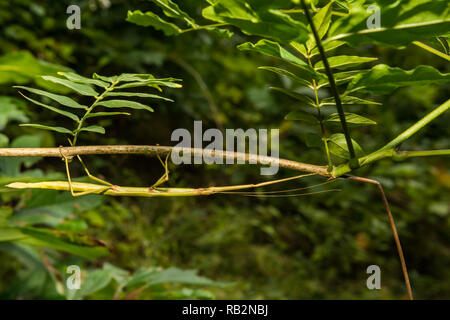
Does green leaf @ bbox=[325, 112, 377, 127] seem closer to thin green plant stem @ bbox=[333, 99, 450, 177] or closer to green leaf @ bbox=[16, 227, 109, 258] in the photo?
thin green plant stem @ bbox=[333, 99, 450, 177]

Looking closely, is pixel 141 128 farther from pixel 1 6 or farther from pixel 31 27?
pixel 1 6

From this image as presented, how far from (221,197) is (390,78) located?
7.87 feet

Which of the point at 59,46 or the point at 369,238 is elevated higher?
the point at 59,46

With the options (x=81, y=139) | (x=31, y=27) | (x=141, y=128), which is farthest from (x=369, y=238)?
(x=31, y=27)

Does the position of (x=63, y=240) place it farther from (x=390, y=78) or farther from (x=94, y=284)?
(x=390, y=78)

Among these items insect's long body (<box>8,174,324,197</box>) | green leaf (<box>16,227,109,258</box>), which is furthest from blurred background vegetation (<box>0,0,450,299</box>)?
insect's long body (<box>8,174,324,197</box>)

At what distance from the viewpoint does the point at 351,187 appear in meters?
2.78

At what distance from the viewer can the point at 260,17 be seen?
0.38 metres

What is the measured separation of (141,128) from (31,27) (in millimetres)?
851

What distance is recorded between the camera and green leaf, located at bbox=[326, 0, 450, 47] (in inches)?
14.3

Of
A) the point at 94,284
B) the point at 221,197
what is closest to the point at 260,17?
the point at 94,284

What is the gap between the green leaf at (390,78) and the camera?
1.45 ft

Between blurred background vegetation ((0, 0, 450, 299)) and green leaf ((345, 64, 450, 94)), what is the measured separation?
91 cm
